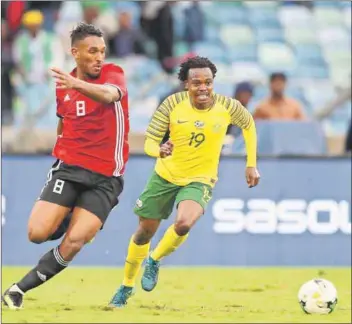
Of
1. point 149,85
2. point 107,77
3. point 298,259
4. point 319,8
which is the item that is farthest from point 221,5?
point 107,77

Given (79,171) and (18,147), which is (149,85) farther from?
(79,171)

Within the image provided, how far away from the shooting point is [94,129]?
9.27 metres

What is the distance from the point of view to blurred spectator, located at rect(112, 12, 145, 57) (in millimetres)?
17750

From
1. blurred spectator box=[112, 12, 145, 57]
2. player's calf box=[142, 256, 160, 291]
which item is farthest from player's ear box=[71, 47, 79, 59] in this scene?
blurred spectator box=[112, 12, 145, 57]

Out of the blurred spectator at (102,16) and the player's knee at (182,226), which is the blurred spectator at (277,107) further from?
the player's knee at (182,226)

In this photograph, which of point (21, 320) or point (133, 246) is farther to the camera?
point (133, 246)

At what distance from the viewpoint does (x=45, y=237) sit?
9.11 m

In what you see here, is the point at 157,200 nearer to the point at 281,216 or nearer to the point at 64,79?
the point at 64,79

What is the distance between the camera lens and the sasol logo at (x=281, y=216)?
1459cm

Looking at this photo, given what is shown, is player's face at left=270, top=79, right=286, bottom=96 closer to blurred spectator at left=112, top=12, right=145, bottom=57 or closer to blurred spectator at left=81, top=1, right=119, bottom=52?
blurred spectator at left=112, top=12, right=145, bottom=57

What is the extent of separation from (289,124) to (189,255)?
217 cm

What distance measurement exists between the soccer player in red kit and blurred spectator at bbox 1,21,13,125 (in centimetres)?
680

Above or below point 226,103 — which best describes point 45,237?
below

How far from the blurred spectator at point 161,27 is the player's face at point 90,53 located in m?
8.48
